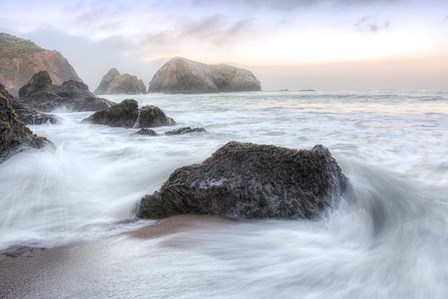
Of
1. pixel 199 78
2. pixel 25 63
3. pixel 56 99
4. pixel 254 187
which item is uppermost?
pixel 25 63

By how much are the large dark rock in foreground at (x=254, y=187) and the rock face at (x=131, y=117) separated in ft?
24.4

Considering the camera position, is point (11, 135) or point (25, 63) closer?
point (11, 135)

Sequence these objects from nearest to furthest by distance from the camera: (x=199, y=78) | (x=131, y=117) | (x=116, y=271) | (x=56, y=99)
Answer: (x=116, y=271)
(x=131, y=117)
(x=56, y=99)
(x=199, y=78)

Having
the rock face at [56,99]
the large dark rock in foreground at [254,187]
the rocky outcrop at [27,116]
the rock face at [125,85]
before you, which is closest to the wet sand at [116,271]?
the large dark rock in foreground at [254,187]

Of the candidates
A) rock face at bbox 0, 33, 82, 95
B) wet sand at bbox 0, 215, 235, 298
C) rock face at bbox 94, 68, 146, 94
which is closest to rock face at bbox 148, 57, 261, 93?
rock face at bbox 94, 68, 146, 94

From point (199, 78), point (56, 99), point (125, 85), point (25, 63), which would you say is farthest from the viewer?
point (125, 85)

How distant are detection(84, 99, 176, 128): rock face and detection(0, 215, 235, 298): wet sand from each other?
8117mm

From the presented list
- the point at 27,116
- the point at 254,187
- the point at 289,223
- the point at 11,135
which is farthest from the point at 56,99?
the point at 289,223

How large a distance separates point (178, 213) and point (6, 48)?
277 ft

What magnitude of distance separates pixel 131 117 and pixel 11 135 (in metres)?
6.14

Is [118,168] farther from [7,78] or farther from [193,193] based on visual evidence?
[7,78]

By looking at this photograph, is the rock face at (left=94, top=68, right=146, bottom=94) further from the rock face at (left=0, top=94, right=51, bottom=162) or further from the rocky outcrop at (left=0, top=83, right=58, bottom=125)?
the rock face at (left=0, top=94, right=51, bottom=162)

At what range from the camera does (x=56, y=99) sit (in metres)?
19.1

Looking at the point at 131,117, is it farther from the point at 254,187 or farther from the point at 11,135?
the point at 254,187
